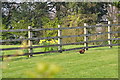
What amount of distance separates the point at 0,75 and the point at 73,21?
1064 cm

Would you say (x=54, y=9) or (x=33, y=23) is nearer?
(x=33, y=23)

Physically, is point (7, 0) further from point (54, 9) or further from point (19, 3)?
point (54, 9)

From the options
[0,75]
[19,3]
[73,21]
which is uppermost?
[19,3]

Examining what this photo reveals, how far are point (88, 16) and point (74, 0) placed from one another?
1.33 m

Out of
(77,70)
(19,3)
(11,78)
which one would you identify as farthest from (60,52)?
(19,3)

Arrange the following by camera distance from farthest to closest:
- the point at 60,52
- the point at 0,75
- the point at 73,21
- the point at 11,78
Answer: the point at 73,21 → the point at 60,52 → the point at 0,75 → the point at 11,78

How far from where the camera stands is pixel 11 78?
4469mm

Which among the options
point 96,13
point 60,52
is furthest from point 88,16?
point 60,52

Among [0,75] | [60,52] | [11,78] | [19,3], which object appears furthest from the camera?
[19,3]

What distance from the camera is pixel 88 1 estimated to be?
16109mm

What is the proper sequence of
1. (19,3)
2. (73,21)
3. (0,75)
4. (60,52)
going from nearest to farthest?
(0,75), (60,52), (73,21), (19,3)

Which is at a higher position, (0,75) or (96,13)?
(96,13)

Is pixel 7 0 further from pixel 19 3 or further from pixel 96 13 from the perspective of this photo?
pixel 96 13

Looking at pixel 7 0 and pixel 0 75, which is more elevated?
pixel 7 0
